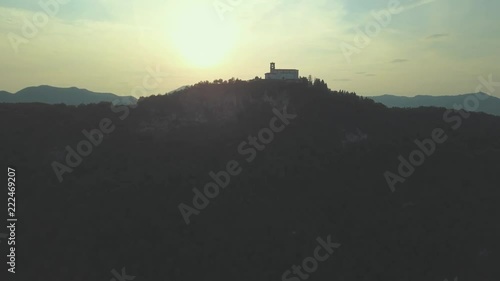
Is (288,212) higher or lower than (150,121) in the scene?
lower

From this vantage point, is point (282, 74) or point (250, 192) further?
point (282, 74)

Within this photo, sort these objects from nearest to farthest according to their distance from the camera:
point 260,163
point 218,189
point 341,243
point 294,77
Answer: point 341,243 < point 218,189 < point 260,163 < point 294,77

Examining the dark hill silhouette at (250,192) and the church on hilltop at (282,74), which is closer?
the dark hill silhouette at (250,192)

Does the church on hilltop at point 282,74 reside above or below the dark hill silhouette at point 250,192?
above

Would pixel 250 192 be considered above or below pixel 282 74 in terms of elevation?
below

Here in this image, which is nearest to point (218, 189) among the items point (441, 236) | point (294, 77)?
point (441, 236)

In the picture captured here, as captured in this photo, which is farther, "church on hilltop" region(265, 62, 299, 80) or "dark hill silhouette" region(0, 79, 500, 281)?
"church on hilltop" region(265, 62, 299, 80)

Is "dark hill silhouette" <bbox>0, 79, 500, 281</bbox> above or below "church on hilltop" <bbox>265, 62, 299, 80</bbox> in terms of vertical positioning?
below

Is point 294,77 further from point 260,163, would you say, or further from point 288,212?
point 288,212
